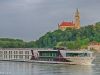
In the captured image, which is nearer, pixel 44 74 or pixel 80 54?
pixel 44 74

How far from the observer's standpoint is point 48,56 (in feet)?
366

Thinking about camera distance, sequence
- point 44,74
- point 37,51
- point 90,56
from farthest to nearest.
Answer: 1. point 37,51
2. point 90,56
3. point 44,74

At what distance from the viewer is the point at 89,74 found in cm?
7888

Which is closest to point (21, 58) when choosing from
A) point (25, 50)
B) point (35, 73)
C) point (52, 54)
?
point (25, 50)

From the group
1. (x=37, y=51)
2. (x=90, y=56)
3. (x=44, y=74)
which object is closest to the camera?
(x=44, y=74)

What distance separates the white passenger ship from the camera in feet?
348

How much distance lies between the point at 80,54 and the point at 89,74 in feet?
92.1

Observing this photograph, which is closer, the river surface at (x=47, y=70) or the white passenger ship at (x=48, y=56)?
the river surface at (x=47, y=70)

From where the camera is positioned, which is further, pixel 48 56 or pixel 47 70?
pixel 48 56

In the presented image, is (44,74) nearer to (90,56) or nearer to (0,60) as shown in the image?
(90,56)

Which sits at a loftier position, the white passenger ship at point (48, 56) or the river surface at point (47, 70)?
the white passenger ship at point (48, 56)

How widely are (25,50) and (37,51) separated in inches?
190

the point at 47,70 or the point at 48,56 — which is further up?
the point at 48,56

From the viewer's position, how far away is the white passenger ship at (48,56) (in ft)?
348
